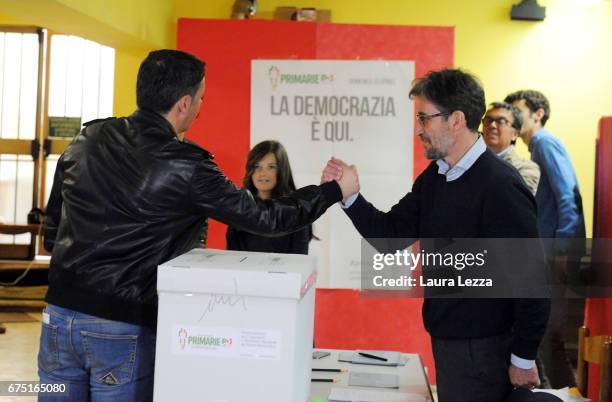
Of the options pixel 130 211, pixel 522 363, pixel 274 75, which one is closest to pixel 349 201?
pixel 522 363

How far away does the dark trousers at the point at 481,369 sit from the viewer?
235cm

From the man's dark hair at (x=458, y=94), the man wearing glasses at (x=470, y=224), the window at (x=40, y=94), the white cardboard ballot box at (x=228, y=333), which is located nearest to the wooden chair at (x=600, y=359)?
the man wearing glasses at (x=470, y=224)

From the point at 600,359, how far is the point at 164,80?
1.48 m

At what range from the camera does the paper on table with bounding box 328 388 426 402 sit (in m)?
2.30

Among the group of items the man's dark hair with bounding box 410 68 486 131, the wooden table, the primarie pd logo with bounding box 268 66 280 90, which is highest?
the primarie pd logo with bounding box 268 66 280 90

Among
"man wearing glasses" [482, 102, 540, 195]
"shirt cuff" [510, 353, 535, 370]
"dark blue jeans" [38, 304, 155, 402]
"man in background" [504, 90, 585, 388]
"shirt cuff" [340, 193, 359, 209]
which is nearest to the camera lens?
"dark blue jeans" [38, 304, 155, 402]

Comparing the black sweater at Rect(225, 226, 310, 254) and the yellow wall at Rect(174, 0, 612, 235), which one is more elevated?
the yellow wall at Rect(174, 0, 612, 235)

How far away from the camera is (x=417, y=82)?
8.70 feet

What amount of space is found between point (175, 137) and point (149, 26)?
3006 millimetres

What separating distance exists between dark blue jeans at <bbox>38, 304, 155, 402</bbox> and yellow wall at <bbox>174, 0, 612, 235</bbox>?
4.39m

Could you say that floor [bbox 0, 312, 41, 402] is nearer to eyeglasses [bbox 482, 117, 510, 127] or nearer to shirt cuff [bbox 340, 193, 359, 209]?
shirt cuff [bbox 340, 193, 359, 209]

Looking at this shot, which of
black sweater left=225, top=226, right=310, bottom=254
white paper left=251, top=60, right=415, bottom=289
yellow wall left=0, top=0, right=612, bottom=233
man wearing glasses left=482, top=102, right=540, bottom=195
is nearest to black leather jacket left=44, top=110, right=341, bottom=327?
black sweater left=225, top=226, right=310, bottom=254

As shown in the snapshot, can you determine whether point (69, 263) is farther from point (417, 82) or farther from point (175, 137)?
point (417, 82)

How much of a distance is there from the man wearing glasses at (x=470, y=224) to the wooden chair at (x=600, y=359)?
0.19 m
